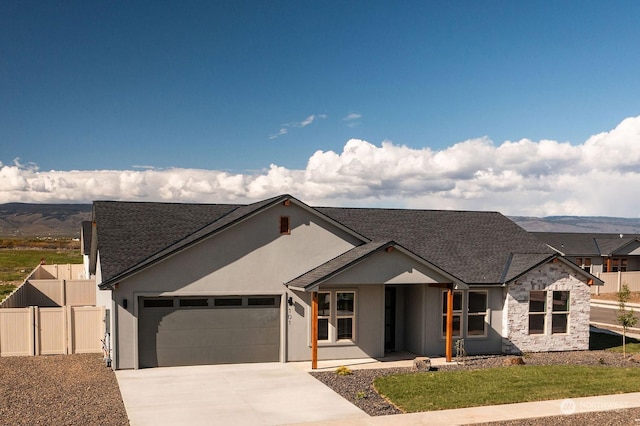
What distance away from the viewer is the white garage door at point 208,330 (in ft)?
60.2

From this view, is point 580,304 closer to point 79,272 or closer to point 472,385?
point 472,385

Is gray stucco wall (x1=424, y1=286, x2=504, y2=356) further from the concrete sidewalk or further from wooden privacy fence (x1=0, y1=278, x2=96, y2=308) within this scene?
wooden privacy fence (x1=0, y1=278, x2=96, y2=308)

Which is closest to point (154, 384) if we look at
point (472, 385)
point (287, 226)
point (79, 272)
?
point (287, 226)

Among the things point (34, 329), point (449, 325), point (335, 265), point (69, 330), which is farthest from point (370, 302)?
point (34, 329)

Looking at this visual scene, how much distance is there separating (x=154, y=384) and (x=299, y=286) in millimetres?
5084

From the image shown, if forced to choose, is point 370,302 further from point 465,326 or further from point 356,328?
point 465,326

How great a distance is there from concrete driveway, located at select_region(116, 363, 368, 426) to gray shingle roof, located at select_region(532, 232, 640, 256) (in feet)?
111

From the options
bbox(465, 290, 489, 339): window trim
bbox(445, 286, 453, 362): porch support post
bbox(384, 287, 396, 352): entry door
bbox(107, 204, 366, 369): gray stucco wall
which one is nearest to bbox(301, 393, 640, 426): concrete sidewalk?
bbox(445, 286, 453, 362): porch support post

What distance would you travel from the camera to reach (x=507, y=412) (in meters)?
13.5

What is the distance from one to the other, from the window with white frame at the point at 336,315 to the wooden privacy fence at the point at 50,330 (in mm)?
7148

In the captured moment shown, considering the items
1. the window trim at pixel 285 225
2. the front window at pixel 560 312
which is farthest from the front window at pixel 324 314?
the front window at pixel 560 312

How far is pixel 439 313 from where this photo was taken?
20.9 metres

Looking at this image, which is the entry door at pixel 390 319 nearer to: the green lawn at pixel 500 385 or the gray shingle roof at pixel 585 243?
the green lawn at pixel 500 385

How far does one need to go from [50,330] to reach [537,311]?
1681cm
